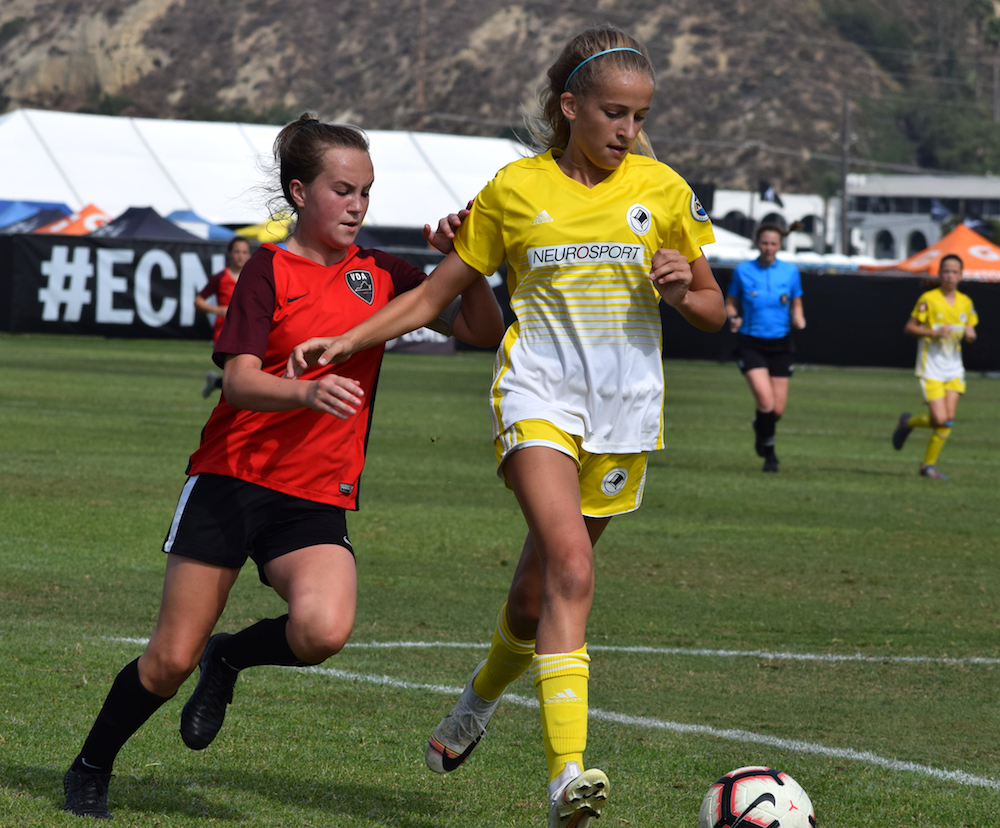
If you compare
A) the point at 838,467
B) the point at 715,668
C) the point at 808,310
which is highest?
the point at 715,668

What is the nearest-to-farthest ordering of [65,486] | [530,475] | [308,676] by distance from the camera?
[530,475] < [308,676] < [65,486]

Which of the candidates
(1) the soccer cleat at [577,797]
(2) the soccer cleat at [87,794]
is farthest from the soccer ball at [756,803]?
(2) the soccer cleat at [87,794]

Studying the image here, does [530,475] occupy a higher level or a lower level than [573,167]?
lower

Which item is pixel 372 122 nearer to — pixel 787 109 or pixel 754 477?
pixel 787 109

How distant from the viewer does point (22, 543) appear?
332 inches

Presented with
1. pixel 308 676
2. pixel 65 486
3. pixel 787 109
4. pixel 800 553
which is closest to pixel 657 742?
pixel 308 676

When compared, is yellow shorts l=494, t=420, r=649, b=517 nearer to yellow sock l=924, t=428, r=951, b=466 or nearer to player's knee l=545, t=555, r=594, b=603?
player's knee l=545, t=555, r=594, b=603

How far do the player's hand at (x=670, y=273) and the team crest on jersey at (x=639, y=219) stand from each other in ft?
0.39

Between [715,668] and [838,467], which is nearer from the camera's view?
[715,668]

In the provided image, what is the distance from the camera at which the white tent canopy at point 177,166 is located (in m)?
43.2

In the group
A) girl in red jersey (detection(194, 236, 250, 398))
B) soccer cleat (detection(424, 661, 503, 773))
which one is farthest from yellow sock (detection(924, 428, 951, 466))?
soccer cleat (detection(424, 661, 503, 773))

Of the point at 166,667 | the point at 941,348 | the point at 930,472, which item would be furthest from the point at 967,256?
the point at 166,667

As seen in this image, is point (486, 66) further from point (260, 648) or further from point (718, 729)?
point (260, 648)

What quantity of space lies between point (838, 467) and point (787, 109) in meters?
119
